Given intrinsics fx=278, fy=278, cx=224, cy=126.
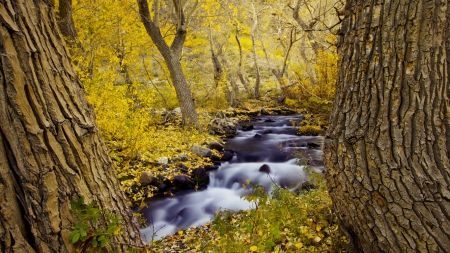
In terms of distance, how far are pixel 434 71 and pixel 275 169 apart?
5554mm

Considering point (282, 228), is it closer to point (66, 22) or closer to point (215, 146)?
point (215, 146)

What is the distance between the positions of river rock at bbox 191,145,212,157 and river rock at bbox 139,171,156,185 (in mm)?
1776

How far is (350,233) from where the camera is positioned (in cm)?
248

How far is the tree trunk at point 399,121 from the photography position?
1891 mm

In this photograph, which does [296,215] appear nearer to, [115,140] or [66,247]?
[66,247]

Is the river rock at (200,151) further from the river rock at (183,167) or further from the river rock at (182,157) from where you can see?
the river rock at (183,167)

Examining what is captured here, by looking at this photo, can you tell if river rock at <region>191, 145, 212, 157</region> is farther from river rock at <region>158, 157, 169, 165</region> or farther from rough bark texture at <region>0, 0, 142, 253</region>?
rough bark texture at <region>0, 0, 142, 253</region>

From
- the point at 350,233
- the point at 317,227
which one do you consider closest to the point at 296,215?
the point at 317,227

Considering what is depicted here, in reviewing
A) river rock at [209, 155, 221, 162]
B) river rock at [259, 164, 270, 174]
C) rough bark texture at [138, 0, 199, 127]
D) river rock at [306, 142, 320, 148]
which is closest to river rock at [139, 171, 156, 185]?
river rock at [209, 155, 221, 162]

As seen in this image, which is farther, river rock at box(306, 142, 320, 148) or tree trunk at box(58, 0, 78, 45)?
river rock at box(306, 142, 320, 148)

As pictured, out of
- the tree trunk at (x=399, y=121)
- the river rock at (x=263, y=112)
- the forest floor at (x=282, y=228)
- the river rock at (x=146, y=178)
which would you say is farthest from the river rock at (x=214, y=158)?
the river rock at (x=263, y=112)

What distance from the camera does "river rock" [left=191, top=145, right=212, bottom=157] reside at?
7.59 m

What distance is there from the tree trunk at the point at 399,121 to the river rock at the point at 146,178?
15.0 ft

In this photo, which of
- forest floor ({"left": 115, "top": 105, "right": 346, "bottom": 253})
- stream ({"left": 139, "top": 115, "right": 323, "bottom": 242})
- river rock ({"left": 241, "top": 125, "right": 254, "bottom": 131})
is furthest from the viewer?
river rock ({"left": 241, "top": 125, "right": 254, "bottom": 131})
